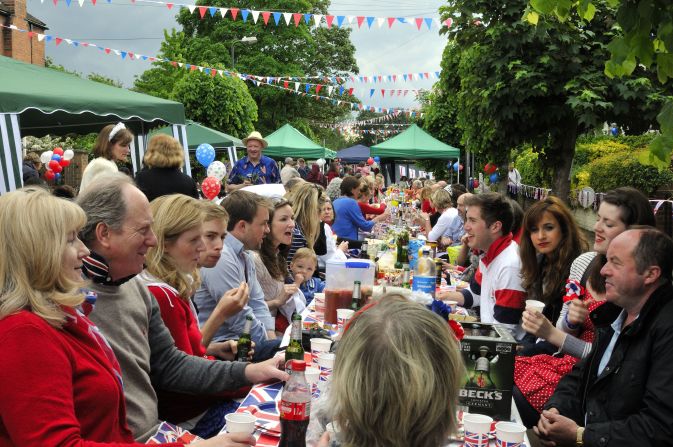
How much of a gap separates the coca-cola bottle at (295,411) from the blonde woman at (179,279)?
105cm

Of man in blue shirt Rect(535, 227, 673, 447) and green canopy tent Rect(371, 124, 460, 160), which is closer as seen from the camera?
man in blue shirt Rect(535, 227, 673, 447)

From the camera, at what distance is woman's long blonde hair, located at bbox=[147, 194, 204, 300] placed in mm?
2986

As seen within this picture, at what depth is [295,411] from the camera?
6.25 ft

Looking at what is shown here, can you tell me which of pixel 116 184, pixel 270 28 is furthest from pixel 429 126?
pixel 116 184

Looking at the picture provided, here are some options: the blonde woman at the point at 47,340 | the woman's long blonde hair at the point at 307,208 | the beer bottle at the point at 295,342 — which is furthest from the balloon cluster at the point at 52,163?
the blonde woman at the point at 47,340

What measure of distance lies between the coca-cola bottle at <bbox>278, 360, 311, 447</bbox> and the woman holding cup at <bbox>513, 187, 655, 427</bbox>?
5.24ft

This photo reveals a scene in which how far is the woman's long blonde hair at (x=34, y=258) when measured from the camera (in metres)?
1.77

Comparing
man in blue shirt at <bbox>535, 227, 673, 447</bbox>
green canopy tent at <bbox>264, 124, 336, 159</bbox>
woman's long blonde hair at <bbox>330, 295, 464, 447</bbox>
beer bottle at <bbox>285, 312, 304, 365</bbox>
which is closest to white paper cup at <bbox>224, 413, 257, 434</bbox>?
beer bottle at <bbox>285, 312, 304, 365</bbox>

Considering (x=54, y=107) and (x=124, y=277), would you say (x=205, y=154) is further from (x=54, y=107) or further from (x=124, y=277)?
(x=124, y=277)

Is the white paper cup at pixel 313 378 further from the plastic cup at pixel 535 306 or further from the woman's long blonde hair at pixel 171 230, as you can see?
the plastic cup at pixel 535 306

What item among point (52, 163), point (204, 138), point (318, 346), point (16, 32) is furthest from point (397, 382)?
point (16, 32)

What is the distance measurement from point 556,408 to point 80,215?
2.29 m

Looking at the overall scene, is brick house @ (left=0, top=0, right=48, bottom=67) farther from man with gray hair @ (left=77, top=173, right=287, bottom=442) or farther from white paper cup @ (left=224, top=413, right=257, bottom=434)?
white paper cup @ (left=224, top=413, right=257, bottom=434)

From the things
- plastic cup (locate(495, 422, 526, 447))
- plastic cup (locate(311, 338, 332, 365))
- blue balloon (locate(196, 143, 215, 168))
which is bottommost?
plastic cup (locate(495, 422, 526, 447))
